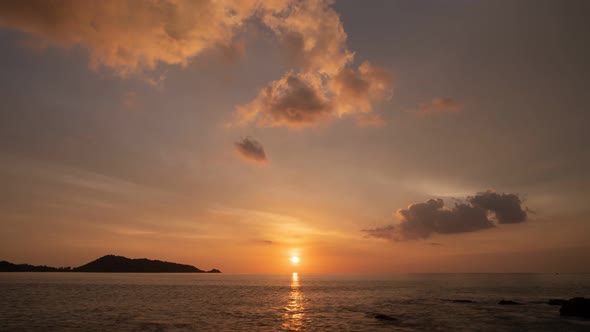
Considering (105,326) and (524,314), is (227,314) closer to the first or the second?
(105,326)

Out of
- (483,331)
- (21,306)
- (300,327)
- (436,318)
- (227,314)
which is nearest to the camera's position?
(483,331)

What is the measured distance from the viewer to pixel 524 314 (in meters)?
63.1

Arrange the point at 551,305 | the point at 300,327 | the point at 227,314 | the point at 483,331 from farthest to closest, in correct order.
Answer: the point at 551,305, the point at 227,314, the point at 300,327, the point at 483,331

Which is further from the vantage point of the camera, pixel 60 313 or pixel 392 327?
pixel 60 313

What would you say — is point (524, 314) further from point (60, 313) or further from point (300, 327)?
point (60, 313)

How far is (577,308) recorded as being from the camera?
59.2 meters

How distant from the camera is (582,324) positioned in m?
51.0

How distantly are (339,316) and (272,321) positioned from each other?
12882mm

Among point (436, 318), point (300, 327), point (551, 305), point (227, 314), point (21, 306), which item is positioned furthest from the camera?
point (551, 305)

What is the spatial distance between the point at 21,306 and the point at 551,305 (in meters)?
111

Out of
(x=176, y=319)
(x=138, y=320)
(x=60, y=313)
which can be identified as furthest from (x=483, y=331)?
(x=60, y=313)

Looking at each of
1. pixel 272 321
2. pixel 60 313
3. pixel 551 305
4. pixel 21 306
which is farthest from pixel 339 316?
pixel 21 306

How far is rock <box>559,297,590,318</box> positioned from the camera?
2286 inches

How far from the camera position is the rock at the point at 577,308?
58.1 m
